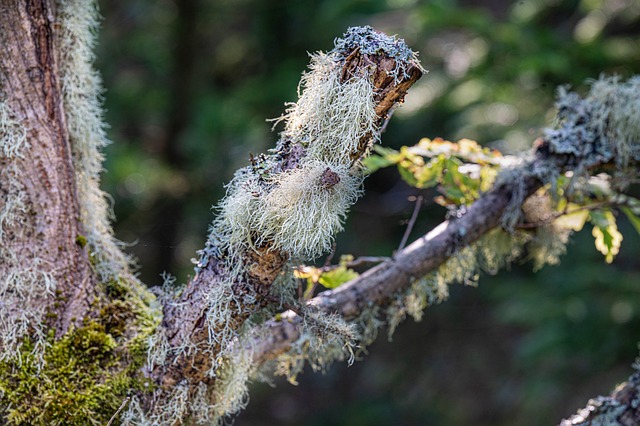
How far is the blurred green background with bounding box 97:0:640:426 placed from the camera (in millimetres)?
3746

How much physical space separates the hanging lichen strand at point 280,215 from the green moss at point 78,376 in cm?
5

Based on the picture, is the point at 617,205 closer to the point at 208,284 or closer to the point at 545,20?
the point at 208,284

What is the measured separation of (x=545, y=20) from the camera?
424 cm

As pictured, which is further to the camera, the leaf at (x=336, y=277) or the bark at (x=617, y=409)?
the leaf at (x=336, y=277)

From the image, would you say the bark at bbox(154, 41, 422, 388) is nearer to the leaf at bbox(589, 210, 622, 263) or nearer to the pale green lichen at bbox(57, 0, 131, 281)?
the pale green lichen at bbox(57, 0, 131, 281)

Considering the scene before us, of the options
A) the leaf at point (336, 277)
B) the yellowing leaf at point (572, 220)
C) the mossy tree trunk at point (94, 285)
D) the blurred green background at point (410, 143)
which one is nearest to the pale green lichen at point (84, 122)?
the mossy tree trunk at point (94, 285)

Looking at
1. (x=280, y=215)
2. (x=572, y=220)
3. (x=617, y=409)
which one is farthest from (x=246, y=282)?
(x=572, y=220)

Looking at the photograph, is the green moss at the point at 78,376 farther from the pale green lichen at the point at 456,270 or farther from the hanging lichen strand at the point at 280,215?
the pale green lichen at the point at 456,270

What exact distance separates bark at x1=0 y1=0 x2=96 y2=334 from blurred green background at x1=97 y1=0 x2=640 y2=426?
218 centimetres

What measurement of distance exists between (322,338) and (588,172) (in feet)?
2.95

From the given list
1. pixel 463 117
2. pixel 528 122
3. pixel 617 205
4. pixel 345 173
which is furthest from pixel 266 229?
pixel 463 117

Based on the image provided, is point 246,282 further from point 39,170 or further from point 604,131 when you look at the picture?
point 604,131

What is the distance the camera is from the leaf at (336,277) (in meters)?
1.51

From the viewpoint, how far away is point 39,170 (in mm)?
1290
